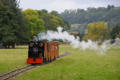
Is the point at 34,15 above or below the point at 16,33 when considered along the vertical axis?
above

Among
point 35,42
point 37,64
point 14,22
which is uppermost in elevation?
point 14,22

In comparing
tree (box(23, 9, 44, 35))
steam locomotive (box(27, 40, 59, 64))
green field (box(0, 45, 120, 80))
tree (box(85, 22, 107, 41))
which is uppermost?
tree (box(23, 9, 44, 35))

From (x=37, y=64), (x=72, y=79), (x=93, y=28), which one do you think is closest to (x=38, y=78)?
(x=72, y=79)

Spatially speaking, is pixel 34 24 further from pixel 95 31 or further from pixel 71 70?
pixel 71 70

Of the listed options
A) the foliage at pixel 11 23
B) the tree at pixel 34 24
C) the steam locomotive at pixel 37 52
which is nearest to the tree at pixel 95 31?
the tree at pixel 34 24

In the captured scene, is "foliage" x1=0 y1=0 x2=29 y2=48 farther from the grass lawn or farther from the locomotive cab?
the locomotive cab

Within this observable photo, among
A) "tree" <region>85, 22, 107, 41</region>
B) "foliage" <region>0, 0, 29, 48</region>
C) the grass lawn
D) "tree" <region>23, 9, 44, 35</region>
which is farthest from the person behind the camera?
"tree" <region>23, 9, 44, 35</region>

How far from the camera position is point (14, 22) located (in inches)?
3132

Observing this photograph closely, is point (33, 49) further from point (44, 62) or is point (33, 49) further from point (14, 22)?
point (14, 22)

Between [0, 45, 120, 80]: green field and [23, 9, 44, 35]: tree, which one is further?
[23, 9, 44, 35]: tree

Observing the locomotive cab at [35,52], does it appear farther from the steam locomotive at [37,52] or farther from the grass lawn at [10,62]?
the grass lawn at [10,62]

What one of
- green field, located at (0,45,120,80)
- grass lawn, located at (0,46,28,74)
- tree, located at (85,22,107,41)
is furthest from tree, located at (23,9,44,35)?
green field, located at (0,45,120,80)

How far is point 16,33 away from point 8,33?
5867mm

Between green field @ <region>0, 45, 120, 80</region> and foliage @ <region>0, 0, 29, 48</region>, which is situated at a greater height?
foliage @ <region>0, 0, 29, 48</region>
